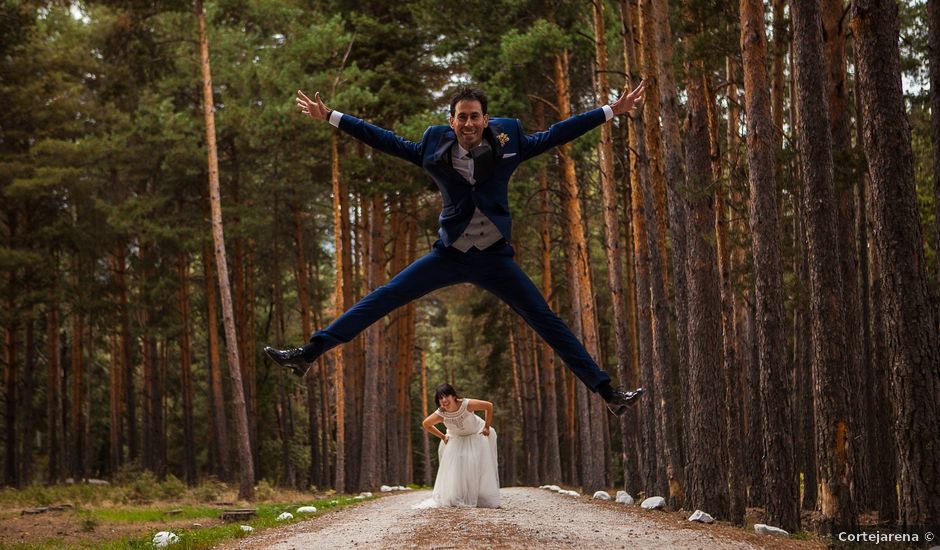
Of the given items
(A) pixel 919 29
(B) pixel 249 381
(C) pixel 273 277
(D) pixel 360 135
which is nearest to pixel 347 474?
(B) pixel 249 381

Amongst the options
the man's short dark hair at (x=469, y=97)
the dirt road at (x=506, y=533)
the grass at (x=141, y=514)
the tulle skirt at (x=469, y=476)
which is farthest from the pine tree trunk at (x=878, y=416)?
the man's short dark hair at (x=469, y=97)

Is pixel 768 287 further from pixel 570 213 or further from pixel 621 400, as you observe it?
pixel 570 213

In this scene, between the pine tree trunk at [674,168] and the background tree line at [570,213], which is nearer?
the background tree line at [570,213]

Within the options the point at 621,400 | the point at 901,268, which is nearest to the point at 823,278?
the point at 901,268

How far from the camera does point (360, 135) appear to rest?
→ 7.01 meters

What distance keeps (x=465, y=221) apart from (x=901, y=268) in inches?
172

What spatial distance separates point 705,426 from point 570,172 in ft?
42.8

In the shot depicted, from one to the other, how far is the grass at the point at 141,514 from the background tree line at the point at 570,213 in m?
3.81

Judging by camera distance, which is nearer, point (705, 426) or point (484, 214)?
point (484, 214)

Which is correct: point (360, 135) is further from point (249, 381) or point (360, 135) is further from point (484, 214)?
point (249, 381)

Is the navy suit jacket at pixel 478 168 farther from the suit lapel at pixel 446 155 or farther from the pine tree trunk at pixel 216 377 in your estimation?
the pine tree trunk at pixel 216 377

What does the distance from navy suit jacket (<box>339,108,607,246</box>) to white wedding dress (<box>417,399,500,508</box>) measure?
726 centimetres

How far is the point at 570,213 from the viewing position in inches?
1026

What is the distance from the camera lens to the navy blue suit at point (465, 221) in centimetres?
692
